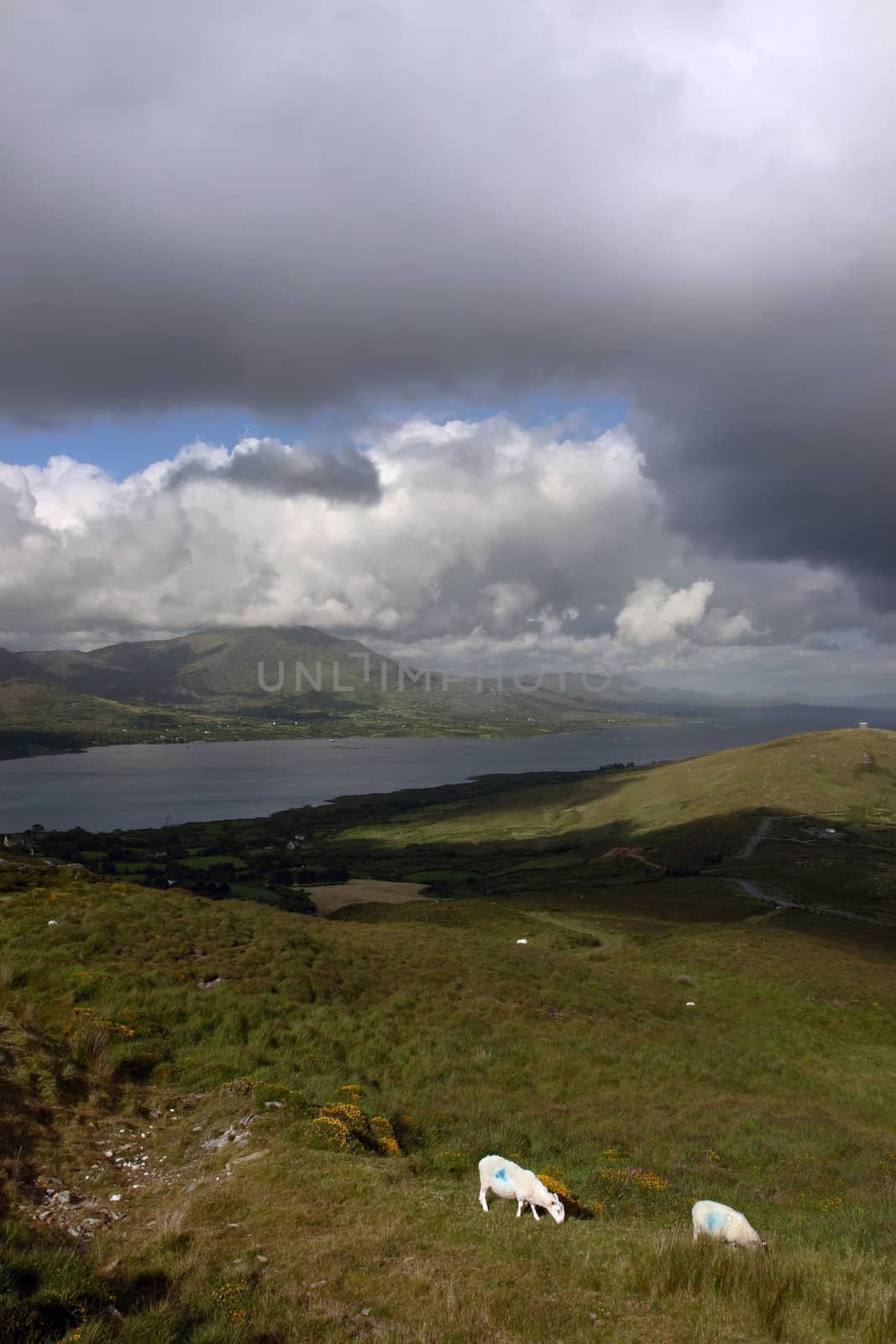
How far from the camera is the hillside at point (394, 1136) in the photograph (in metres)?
9.01

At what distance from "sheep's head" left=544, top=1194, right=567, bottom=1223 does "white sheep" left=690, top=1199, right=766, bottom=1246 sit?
2.52m

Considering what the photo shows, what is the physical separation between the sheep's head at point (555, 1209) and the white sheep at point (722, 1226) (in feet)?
8.27

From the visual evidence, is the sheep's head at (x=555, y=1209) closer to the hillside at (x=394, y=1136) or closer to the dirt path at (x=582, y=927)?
the hillside at (x=394, y=1136)

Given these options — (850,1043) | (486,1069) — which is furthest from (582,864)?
(486,1069)

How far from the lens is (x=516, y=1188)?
43.2 feet

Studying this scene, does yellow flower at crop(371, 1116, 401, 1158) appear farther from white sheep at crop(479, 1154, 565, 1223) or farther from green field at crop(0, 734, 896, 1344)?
white sheep at crop(479, 1154, 565, 1223)

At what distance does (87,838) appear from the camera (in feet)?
569

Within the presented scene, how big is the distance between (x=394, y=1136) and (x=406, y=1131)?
0.80 metres

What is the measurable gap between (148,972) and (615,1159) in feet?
55.8

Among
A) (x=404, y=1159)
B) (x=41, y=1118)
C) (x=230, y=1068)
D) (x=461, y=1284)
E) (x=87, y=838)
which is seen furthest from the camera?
(x=87, y=838)

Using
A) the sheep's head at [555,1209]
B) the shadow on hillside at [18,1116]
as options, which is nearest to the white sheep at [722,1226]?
the sheep's head at [555,1209]

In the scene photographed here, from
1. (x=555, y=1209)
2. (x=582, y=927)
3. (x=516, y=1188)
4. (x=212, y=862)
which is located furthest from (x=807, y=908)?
(x=212, y=862)

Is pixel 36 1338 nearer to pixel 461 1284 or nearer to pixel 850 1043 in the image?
pixel 461 1284

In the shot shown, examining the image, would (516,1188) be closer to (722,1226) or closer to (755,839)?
(722,1226)
